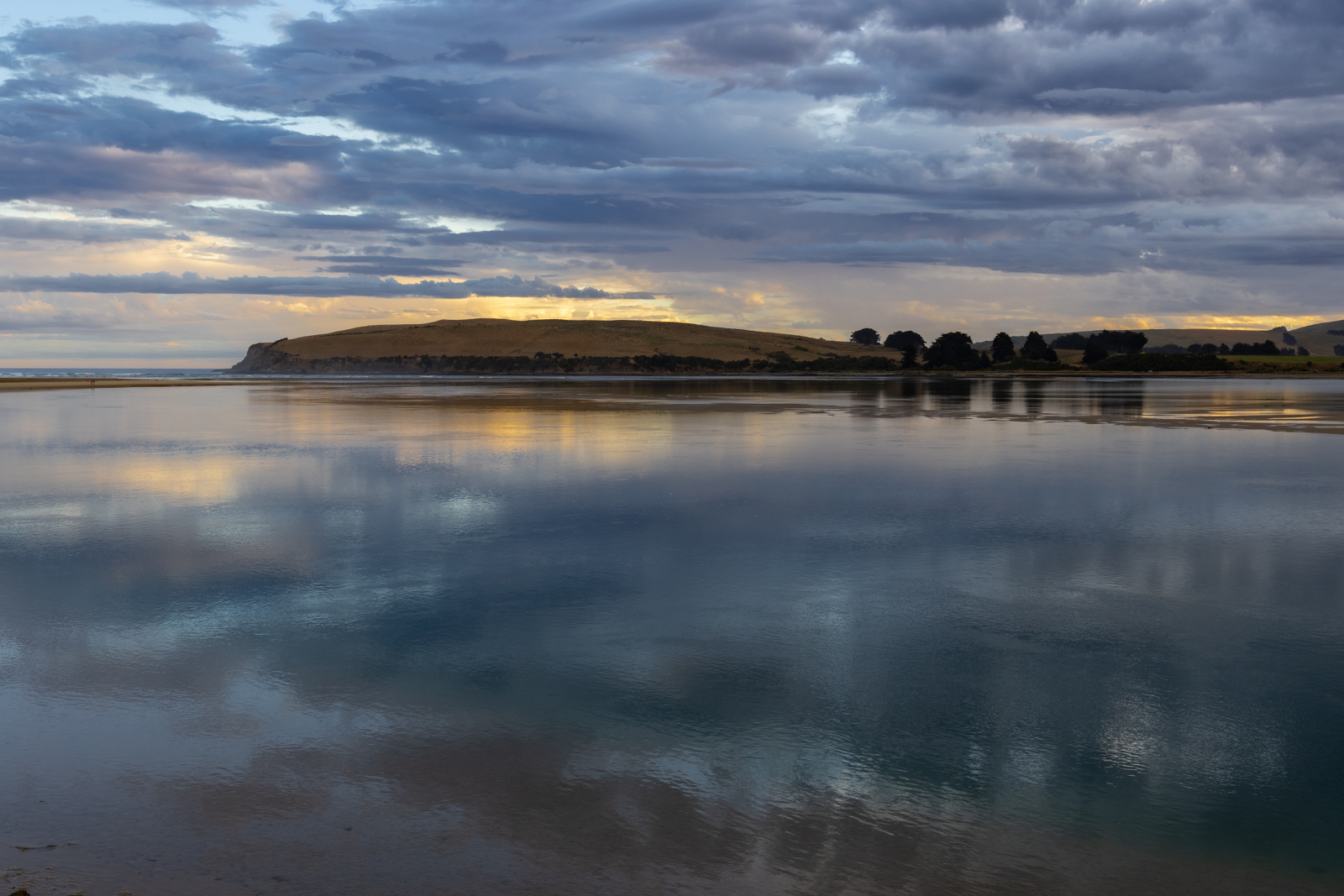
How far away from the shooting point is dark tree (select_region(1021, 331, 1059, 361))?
189500 millimetres

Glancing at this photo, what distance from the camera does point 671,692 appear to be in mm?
8547

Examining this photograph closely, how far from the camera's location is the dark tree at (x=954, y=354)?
185125 mm

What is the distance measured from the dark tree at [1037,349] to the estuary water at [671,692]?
7101 inches

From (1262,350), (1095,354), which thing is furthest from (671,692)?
(1262,350)

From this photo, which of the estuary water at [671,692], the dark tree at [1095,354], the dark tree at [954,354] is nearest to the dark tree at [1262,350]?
the dark tree at [1095,354]

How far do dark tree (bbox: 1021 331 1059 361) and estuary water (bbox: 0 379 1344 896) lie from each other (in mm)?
180373

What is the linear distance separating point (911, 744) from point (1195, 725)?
246cm

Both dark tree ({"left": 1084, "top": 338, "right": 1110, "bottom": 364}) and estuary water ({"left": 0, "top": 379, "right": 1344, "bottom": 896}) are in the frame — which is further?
dark tree ({"left": 1084, "top": 338, "right": 1110, "bottom": 364})

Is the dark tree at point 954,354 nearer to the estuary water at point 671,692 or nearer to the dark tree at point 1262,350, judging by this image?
the dark tree at point 1262,350

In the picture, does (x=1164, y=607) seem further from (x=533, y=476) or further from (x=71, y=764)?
(x=533, y=476)

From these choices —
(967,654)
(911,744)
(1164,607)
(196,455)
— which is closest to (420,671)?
(911,744)

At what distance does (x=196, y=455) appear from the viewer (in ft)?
89.9

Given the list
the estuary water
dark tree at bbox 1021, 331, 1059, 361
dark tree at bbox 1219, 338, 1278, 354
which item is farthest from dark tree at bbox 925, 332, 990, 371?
the estuary water

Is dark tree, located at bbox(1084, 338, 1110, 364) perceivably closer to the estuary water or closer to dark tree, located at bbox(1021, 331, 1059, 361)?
dark tree, located at bbox(1021, 331, 1059, 361)
